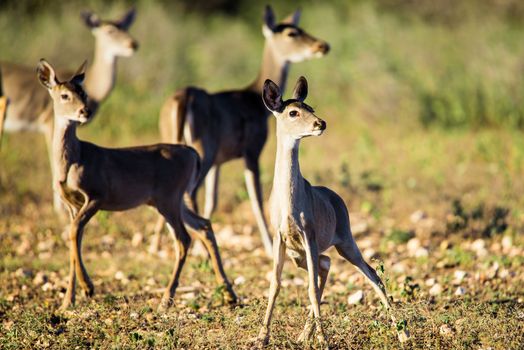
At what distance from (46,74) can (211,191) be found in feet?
8.41

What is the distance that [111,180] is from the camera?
25.2 ft

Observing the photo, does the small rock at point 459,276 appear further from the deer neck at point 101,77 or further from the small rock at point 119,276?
the deer neck at point 101,77

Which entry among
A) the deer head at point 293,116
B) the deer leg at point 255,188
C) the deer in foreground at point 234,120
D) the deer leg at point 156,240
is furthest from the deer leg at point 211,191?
the deer head at point 293,116

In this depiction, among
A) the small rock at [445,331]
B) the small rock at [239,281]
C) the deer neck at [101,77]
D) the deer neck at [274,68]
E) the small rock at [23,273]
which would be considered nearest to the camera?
the small rock at [445,331]

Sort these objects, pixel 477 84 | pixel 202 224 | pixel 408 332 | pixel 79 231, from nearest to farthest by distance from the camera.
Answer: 1. pixel 408 332
2. pixel 79 231
3. pixel 202 224
4. pixel 477 84

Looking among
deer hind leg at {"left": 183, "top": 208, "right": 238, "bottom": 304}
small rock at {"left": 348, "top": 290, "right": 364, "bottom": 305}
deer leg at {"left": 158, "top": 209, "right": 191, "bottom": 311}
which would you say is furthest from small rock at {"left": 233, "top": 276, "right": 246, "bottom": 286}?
small rock at {"left": 348, "top": 290, "right": 364, "bottom": 305}

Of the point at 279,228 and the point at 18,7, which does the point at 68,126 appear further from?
the point at 18,7

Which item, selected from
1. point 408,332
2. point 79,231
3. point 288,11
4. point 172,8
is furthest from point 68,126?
point 288,11

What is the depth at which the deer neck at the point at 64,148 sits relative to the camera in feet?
→ 24.8

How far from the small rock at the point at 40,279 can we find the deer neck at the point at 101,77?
4.05m

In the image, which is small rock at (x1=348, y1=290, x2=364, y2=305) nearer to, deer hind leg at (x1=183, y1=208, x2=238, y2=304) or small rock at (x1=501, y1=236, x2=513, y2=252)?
deer hind leg at (x1=183, y1=208, x2=238, y2=304)

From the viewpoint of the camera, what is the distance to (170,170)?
7.93 metres

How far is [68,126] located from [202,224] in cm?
142

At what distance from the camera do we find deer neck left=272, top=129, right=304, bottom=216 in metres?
6.12
